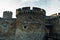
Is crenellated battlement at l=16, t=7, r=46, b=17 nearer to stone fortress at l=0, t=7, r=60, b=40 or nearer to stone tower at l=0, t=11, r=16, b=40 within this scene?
stone fortress at l=0, t=7, r=60, b=40

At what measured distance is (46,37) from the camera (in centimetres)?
3153

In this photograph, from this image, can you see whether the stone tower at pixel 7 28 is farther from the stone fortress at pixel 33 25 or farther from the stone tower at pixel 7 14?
the stone fortress at pixel 33 25

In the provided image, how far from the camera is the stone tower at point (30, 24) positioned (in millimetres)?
29234

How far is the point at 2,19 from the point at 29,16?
7.60 meters

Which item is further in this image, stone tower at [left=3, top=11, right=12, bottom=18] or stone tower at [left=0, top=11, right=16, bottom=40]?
stone tower at [left=3, top=11, right=12, bottom=18]

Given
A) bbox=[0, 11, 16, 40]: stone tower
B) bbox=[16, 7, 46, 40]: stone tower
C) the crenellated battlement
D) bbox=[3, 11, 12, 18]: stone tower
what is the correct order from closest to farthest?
bbox=[16, 7, 46, 40]: stone tower < the crenellated battlement < bbox=[0, 11, 16, 40]: stone tower < bbox=[3, 11, 12, 18]: stone tower

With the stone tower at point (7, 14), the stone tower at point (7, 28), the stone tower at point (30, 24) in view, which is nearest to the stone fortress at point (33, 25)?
the stone tower at point (30, 24)

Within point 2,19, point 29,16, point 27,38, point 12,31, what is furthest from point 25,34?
point 2,19

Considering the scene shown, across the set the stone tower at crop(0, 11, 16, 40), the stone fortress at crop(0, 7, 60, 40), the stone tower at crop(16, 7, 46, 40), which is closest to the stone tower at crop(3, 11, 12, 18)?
the stone tower at crop(0, 11, 16, 40)

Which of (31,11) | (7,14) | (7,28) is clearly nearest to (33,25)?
(31,11)

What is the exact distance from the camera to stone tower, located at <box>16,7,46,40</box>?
2923 cm

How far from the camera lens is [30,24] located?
96.7 feet

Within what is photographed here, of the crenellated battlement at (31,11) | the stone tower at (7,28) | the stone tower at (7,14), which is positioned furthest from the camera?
the stone tower at (7,14)

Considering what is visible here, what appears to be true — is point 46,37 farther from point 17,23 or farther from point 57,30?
point 17,23
